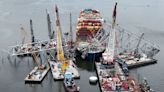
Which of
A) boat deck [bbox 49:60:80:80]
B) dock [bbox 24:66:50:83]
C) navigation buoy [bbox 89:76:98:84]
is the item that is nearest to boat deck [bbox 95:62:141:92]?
navigation buoy [bbox 89:76:98:84]

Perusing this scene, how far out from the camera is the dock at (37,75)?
164 ft

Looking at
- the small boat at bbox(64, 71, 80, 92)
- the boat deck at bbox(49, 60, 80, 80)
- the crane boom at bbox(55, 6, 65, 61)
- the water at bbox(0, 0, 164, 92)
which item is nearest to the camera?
the small boat at bbox(64, 71, 80, 92)

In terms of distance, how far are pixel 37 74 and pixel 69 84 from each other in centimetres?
620

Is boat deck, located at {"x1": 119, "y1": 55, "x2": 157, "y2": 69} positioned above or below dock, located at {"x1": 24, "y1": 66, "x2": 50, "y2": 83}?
above

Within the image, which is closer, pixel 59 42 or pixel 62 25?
pixel 59 42

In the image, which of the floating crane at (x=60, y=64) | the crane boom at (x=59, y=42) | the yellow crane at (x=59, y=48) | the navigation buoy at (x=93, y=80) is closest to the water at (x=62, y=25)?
the navigation buoy at (x=93, y=80)

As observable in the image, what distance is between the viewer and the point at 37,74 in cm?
5134

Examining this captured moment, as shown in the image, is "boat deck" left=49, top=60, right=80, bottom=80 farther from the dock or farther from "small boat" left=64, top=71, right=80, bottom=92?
"small boat" left=64, top=71, right=80, bottom=92

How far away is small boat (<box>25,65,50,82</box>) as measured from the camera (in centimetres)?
4997

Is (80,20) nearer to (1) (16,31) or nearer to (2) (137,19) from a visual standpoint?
(1) (16,31)

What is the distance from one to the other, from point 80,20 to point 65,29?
846 centimetres

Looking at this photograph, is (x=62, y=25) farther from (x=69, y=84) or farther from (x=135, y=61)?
(x=69, y=84)

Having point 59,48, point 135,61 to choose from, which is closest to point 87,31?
point 135,61

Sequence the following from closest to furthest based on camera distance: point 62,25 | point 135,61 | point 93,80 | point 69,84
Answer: point 69,84 < point 93,80 < point 135,61 < point 62,25
